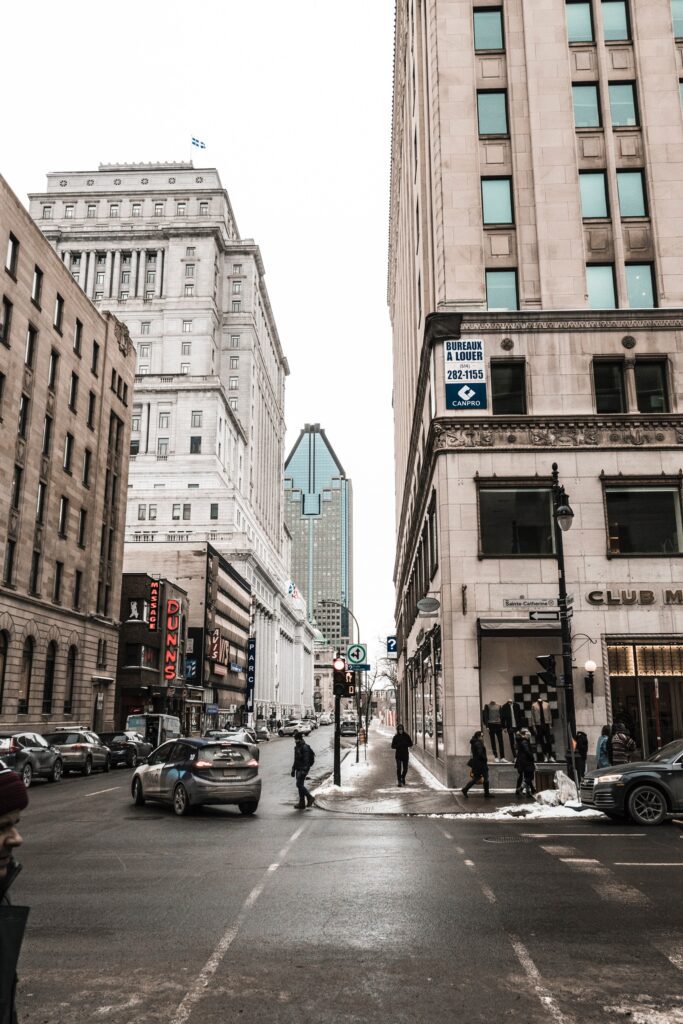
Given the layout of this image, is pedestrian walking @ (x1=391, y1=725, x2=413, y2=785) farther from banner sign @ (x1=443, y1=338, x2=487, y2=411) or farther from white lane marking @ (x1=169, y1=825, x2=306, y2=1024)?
white lane marking @ (x1=169, y1=825, x2=306, y2=1024)

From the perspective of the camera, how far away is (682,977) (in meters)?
6.57

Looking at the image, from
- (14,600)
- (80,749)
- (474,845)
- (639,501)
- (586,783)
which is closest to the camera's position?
(474,845)

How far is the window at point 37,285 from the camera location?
45.8 m

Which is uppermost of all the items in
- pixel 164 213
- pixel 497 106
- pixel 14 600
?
pixel 164 213

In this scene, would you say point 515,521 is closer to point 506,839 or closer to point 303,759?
point 303,759

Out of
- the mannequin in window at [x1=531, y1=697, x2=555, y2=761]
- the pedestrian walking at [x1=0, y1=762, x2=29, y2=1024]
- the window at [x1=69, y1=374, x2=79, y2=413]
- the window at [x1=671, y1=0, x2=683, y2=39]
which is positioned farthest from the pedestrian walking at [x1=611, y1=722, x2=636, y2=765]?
the window at [x1=69, y1=374, x2=79, y2=413]

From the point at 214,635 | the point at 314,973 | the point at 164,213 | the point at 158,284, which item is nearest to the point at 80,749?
the point at 314,973

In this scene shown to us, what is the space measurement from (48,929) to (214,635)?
85654 mm

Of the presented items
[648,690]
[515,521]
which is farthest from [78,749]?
[648,690]

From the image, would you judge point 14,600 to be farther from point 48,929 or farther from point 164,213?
point 164,213

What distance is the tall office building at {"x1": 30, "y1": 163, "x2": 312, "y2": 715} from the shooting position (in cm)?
11494

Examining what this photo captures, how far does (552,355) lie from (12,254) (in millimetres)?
30885

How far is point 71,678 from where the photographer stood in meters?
49.2

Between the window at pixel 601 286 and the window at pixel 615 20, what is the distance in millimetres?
8690
